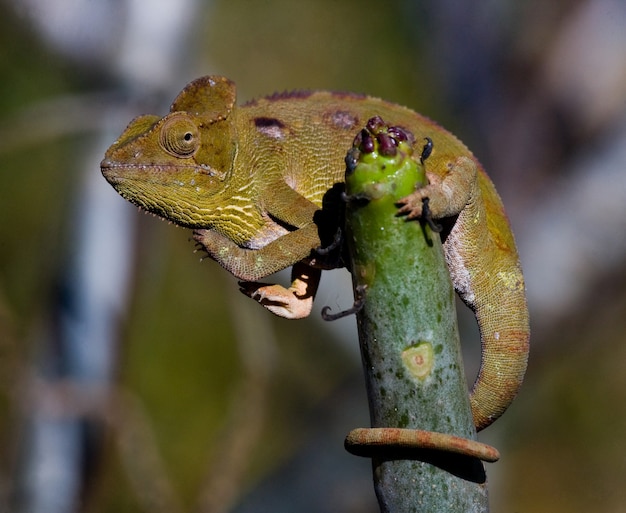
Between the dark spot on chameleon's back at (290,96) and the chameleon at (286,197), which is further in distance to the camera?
the dark spot on chameleon's back at (290,96)

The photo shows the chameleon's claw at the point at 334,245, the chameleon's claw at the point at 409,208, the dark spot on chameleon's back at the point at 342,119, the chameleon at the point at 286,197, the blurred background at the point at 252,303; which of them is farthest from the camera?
the blurred background at the point at 252,303

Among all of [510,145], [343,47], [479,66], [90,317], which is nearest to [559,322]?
[510,145]

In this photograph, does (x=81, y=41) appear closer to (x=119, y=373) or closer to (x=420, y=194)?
(x=119, y=373)

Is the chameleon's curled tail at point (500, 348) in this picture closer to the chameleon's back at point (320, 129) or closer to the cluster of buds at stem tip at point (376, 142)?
the chameleon's back at point (320, 129)

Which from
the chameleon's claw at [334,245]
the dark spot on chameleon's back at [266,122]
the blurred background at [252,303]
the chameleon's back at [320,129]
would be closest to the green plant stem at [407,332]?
the chameleon's claw at [334,245]

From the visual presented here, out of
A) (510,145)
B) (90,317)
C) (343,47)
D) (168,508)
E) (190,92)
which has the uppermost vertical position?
(343,47)

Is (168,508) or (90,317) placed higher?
(90,317)

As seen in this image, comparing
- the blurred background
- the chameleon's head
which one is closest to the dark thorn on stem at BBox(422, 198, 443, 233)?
the chameleon's head
